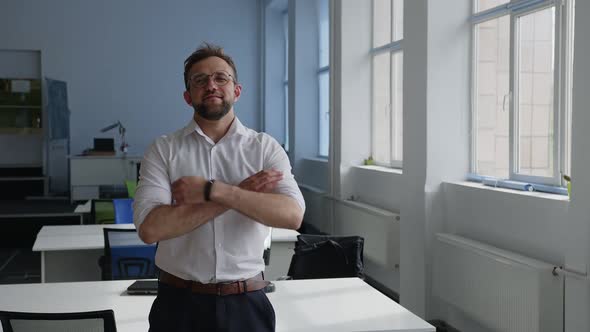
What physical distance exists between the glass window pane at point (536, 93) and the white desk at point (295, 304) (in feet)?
5.73

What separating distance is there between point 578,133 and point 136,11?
31.8 ft

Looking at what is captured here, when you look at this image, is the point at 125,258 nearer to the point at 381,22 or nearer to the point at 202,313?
the point at 202,313

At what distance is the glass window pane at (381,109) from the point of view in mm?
7699

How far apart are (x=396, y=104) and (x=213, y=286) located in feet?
17.6

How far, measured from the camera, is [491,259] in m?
4.68

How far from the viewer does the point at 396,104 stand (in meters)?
7.37

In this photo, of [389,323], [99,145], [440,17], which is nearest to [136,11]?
[99,145]

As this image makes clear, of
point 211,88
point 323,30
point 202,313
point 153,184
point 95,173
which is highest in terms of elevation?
point 323,30

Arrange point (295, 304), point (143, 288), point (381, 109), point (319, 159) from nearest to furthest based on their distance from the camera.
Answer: point (295, 304) < point (143, 288) < point (381, 109) < point (319, 159)

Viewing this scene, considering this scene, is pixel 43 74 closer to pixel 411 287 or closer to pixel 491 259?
pixel 411 287

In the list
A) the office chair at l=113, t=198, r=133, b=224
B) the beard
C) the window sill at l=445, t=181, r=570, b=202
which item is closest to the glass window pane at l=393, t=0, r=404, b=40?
the window sill at l=445, t=181, r=570, b=202

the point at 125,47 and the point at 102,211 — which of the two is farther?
the point at 125,47

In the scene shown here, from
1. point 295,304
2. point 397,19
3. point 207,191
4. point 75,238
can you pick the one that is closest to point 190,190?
point 207,191

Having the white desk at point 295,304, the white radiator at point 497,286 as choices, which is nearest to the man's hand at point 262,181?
the white desk at point 295,304
